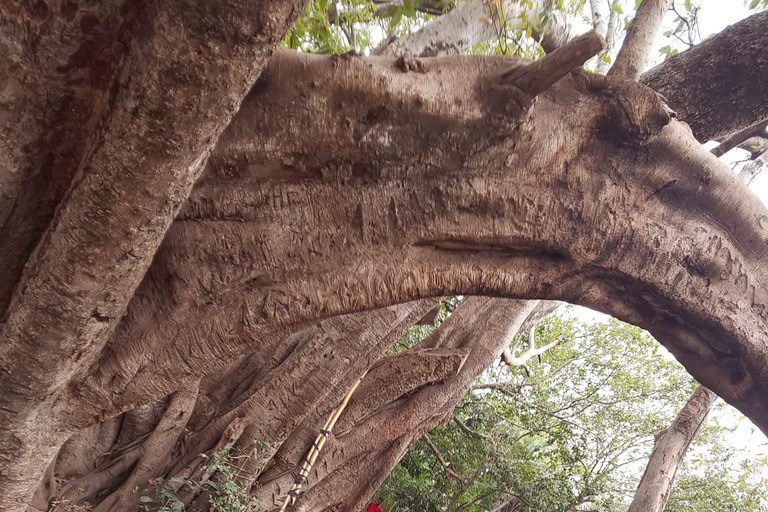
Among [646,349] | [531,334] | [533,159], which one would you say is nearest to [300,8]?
[533,159]

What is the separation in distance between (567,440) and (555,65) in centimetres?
572

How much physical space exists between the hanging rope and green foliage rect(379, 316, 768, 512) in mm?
2862

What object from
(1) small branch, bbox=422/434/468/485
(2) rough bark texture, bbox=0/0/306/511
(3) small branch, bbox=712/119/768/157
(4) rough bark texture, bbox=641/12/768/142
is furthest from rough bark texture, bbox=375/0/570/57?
(1) small branch, bbox=422/434/468/485

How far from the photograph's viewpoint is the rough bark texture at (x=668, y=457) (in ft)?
12.5

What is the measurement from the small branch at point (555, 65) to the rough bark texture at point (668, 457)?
316 cm

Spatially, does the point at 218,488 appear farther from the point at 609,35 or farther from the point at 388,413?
the point at 609,35

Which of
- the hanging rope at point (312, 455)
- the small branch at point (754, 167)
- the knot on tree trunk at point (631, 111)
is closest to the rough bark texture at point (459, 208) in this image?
the knot on tree trunk at point (631, 111)

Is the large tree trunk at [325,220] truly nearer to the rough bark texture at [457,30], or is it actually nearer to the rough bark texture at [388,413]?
the rough bark texture at [388,413]

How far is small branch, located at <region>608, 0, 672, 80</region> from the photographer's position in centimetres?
202

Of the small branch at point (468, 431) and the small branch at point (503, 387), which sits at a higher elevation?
the small branch at point (503, 387)

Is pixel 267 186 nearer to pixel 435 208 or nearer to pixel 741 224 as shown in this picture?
pixel 435 208

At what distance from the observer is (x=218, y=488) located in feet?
8.98

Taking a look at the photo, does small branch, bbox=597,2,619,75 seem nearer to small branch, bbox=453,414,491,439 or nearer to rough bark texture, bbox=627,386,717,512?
rough bark texture, bbox=627,386,717,512

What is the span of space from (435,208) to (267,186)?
0.56 metres
